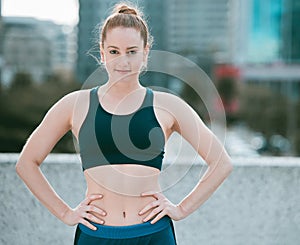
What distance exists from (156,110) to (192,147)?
0.23m

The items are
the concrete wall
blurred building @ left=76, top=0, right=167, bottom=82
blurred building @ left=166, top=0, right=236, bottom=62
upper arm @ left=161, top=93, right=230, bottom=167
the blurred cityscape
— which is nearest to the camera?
upper arm @ left=161, top=93, right=230, bottom=167

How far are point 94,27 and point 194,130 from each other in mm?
531

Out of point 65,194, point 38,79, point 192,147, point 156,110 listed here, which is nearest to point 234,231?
point 65,194

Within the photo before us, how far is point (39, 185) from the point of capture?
76.0 inches

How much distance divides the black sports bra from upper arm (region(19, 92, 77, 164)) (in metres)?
0.07

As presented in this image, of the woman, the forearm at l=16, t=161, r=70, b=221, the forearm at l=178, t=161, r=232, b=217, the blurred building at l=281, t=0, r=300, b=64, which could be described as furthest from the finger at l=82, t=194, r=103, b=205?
the blurred building at l=281, t=0, r=300, b=64

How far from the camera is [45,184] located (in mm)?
1939

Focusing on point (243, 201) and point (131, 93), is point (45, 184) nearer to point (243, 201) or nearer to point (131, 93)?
point (131, 93)

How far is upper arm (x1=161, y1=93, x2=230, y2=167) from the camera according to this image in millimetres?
1918

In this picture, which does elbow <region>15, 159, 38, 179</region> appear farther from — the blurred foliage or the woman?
the blurred foliage

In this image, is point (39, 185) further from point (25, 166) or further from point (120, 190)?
point (120, 190)

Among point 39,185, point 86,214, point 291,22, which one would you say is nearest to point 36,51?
point 291,22

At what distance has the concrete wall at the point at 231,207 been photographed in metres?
2.89

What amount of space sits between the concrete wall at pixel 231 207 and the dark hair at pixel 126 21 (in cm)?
115
